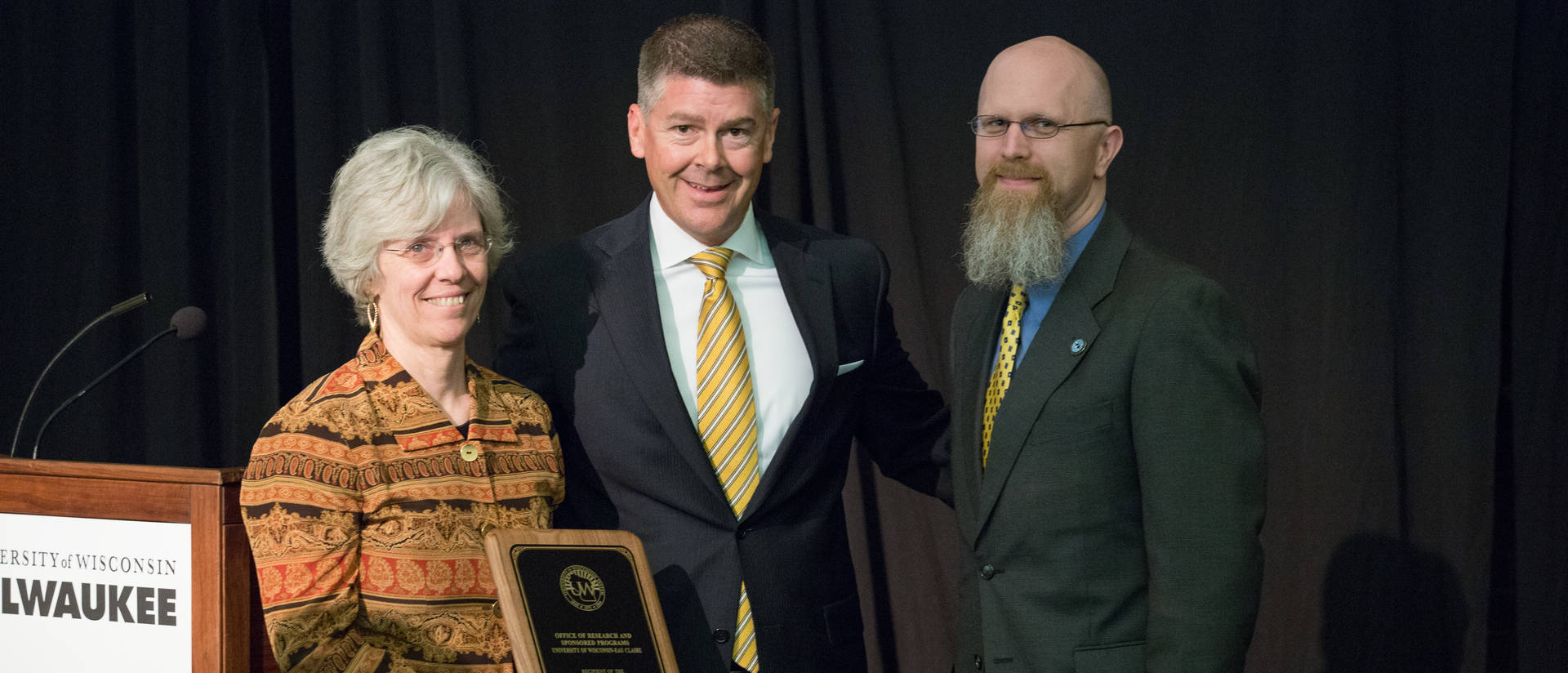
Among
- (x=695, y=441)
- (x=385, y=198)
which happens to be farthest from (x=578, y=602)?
(x=385, y=198)

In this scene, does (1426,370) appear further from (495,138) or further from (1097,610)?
(495,138)

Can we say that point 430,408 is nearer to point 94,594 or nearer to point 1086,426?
point 94,594

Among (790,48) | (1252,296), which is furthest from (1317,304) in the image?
(790,48)

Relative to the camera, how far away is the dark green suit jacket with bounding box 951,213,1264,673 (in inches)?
70.7

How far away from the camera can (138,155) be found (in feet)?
13.7

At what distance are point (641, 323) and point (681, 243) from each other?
0.19 metres

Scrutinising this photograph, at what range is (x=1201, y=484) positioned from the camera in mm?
1795

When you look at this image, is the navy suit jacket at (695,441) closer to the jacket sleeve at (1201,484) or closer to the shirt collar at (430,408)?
the shirt collar at (430,408)

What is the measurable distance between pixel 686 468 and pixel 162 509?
82 cm

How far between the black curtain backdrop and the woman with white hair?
1.80m

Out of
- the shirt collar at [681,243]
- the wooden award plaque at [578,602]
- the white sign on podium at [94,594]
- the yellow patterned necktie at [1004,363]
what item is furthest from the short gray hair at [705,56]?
the white sign on podium at [94,594]

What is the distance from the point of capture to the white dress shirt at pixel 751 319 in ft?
7.36

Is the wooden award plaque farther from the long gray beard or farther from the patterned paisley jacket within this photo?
the long gray beard

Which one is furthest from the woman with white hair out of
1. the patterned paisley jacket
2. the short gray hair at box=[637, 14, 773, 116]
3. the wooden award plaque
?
the short gray hair at box=[637, 14, 773, 116]
